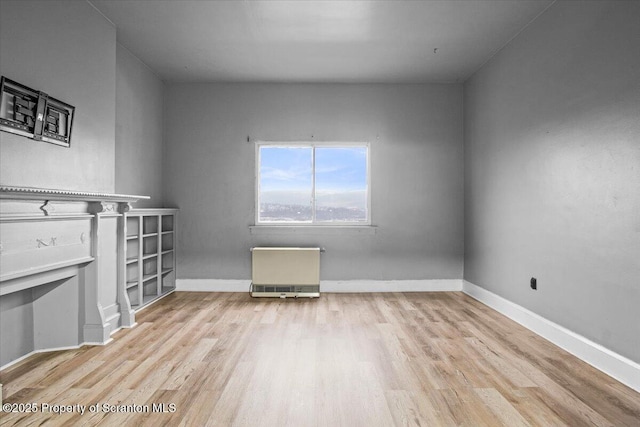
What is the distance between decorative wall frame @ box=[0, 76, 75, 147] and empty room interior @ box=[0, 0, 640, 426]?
0.02m

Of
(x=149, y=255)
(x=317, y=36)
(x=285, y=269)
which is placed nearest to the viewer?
(x=317, y=36)

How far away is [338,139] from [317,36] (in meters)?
1.65

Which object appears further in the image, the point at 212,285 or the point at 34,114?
the point at 212,285

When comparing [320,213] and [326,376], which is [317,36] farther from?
Result: [326,376]

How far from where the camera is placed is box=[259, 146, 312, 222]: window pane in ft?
17.6

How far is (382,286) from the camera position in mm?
5285

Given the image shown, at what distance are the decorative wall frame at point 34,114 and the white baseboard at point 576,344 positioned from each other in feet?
14.1

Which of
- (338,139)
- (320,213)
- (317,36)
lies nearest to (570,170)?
(317,36)

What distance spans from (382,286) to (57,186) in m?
3.95

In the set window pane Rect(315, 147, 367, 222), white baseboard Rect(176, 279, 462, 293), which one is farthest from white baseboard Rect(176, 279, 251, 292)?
window pane Rect(315, 147, 367, 222)

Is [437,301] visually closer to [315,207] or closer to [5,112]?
[315,207]

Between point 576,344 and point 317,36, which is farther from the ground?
point 317,36

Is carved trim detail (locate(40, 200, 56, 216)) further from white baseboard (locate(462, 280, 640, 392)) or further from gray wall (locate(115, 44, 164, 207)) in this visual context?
white baseboard (locate(462, 280, 640, 392))

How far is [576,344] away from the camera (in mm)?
2955
